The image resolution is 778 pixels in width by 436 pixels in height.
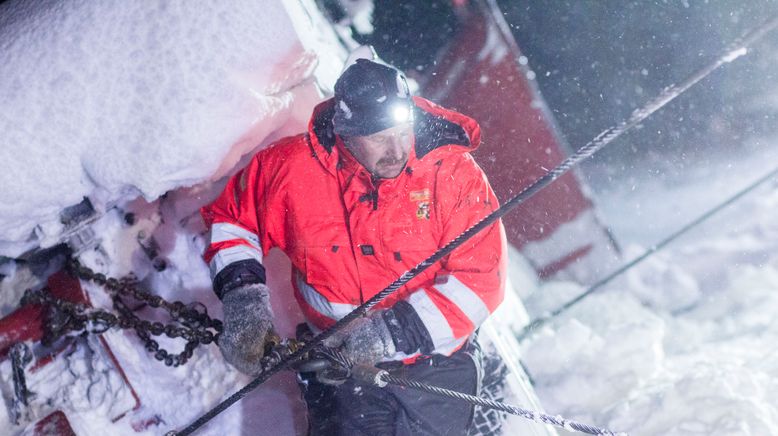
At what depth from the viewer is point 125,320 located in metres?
2.92

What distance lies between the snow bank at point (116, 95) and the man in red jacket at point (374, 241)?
1.16ft

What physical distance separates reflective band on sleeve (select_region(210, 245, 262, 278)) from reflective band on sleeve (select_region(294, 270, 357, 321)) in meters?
0.30

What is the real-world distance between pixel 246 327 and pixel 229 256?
416 millimetres

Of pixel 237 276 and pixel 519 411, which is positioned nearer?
pixel 519 411

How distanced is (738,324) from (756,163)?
1.92m

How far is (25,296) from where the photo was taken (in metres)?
2.94

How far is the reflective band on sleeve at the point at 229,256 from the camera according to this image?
8.61 feet

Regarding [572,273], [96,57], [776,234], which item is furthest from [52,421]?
[776,234]

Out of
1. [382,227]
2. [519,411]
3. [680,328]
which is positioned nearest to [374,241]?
[382,227]

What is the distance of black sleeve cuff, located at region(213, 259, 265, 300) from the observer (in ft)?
8.46

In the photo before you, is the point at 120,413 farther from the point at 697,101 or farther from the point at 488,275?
the point at 697,101

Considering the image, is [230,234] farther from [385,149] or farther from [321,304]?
[385,149]

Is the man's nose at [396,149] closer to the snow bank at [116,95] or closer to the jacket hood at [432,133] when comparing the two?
the jacket hood at [432,133]

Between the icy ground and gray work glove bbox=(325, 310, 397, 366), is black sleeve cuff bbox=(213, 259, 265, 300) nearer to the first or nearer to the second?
gray work glove bbox=(325, 310, 397, 366)
